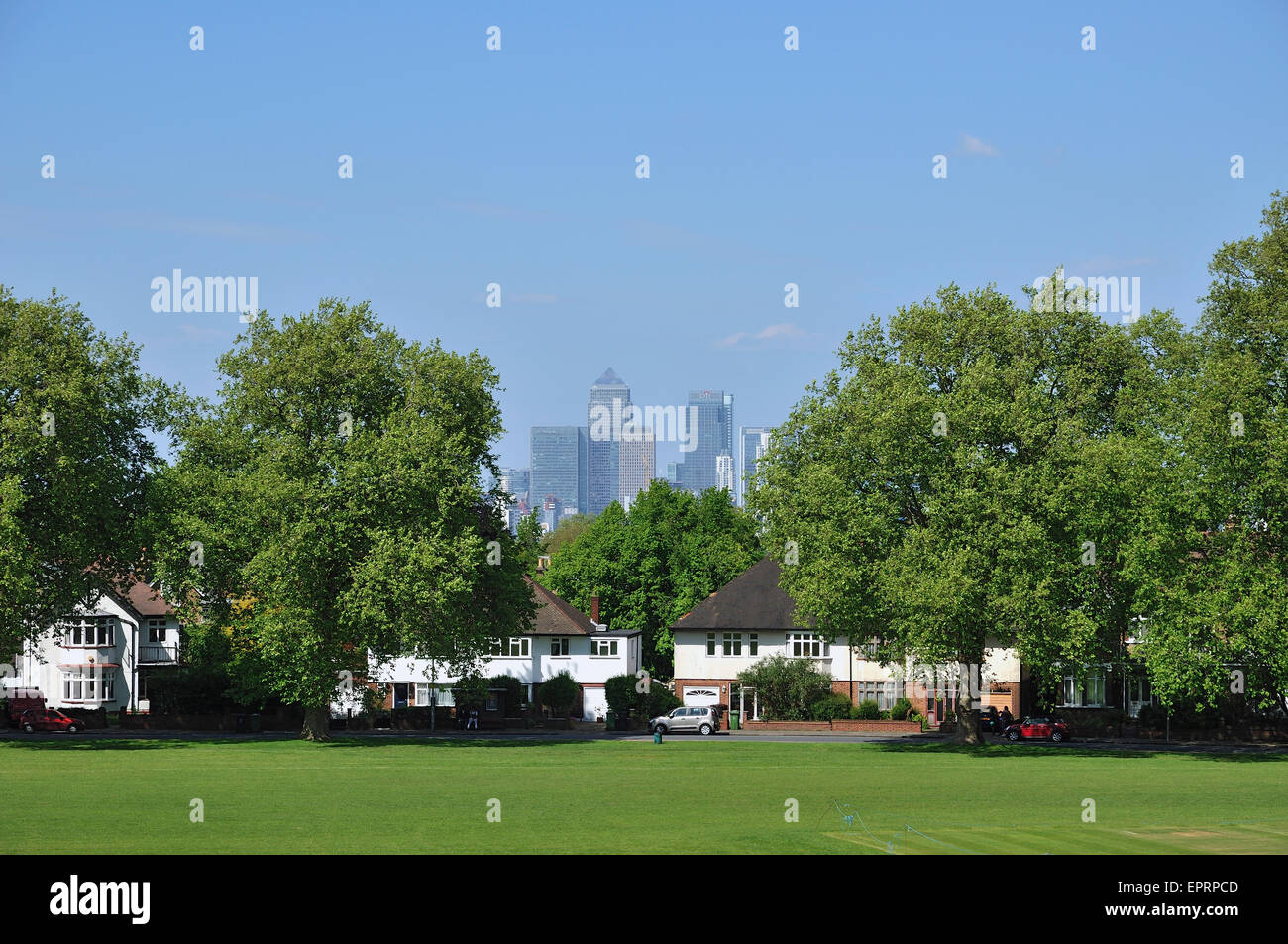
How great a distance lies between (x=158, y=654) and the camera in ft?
282

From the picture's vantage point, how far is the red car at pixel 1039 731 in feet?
213

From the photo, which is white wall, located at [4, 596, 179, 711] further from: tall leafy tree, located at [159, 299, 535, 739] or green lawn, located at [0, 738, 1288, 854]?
green lawn, located at [0, 738, 1288, 854]

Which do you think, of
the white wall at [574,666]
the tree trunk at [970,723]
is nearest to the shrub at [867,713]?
the tree trunk at [970,723]

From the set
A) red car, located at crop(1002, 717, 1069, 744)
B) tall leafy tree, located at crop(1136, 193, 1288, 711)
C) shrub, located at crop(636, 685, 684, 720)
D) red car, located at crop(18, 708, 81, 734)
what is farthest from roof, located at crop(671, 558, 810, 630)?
red car, located at crop(18, 708, 81, 734)

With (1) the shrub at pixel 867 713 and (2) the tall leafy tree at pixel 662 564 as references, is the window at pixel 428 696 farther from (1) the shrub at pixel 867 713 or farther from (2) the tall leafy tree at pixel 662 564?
(1) the shrub at pixel 867 713

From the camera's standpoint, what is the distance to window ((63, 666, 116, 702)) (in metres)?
84.7

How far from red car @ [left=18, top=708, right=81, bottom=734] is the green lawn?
1563 centimetres

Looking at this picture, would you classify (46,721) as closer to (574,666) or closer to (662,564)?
(574,666)

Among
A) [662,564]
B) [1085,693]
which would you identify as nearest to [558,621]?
[662,564]

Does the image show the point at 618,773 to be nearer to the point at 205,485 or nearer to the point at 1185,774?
the point at 1185,774

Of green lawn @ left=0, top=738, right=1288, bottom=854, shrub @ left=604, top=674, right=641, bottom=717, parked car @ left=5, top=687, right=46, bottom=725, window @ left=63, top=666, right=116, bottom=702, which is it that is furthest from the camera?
window @ left=63, top=666, right=116, bottom=702

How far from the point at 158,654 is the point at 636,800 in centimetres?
6081
